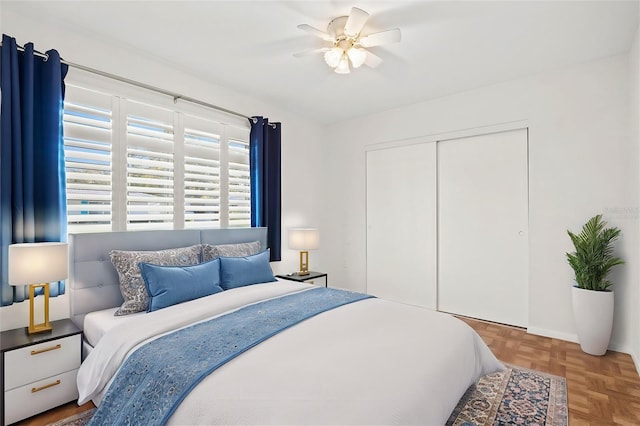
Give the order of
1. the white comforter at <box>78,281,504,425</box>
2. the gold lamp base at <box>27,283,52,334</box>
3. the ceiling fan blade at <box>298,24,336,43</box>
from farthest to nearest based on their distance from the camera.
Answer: the ceiling fan blade at <box>298,24,336,43</box>
the gold lamp base at <box>27,283,52,334</box>
the white comforter at <box>78,281,504,425</box>

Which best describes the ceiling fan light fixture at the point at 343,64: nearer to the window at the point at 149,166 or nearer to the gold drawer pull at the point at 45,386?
the window at the point at 149,166

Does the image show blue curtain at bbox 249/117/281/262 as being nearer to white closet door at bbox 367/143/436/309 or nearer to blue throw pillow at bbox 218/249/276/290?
blue throw pillow at bbox 218/249/276/290

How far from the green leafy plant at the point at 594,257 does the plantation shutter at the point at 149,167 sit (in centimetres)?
383

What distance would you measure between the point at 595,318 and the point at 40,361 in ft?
13.8

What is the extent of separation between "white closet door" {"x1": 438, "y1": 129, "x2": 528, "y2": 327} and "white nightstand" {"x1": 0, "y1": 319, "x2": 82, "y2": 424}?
12.2 ft

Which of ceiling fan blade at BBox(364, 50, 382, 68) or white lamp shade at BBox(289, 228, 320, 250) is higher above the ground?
ceiling fan blade at BBox(364, 50, 382, 68)

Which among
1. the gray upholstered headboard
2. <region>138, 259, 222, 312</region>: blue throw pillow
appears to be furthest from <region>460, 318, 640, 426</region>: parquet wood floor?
the gray upholstered headboard

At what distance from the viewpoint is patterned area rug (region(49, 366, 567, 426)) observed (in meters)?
1.95

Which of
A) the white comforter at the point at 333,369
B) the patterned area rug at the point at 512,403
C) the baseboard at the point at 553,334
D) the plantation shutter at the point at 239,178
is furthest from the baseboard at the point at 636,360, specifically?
the plantation shutter at the point at 239,178

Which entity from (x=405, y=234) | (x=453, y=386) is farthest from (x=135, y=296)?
(x=405, y=234)

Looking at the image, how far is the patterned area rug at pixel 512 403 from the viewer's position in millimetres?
1952

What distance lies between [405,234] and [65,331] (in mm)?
3654

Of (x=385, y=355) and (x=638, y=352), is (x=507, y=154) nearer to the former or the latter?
(x=638, y=352)

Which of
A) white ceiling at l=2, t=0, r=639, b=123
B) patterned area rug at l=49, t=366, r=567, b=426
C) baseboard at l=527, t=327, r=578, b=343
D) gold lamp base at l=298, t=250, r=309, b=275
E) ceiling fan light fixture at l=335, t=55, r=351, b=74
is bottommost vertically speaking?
patterned area rug at l=49, t=366, r=567, b=426
